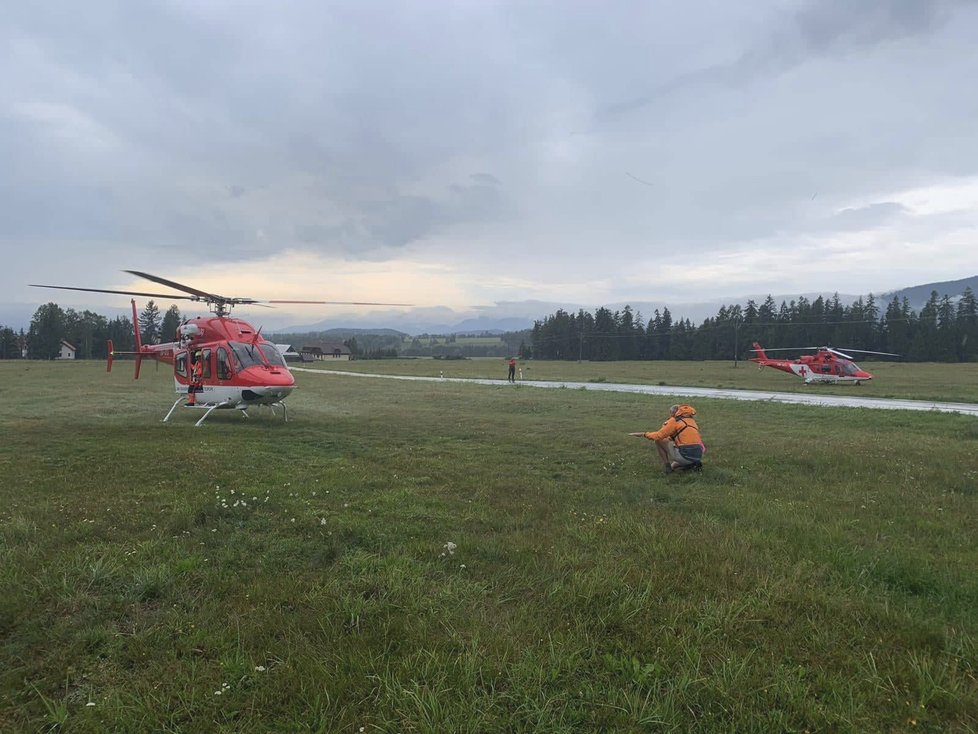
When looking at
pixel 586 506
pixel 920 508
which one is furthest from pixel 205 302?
pixel 920 508

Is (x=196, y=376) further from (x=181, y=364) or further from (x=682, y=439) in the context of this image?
(x=682, y=439)

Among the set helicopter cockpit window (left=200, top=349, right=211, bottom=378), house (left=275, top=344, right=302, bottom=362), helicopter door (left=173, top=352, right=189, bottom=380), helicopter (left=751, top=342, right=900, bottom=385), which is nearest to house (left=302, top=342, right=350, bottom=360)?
house (left=275, top=344, right=302, bottom=362)

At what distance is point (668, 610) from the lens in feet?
12.9

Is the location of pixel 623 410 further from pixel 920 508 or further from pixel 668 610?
pixel 668 610

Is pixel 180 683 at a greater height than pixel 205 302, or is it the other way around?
pixel 205 302

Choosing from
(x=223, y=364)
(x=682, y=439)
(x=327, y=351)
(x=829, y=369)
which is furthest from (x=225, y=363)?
(x=327, y=351)

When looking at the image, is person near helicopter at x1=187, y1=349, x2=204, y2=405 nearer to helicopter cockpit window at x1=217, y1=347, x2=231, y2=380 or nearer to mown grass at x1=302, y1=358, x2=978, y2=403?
helicopter cockpit window at x1=217, y1=347, x2=231, y2=380

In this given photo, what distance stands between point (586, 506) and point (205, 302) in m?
13.6

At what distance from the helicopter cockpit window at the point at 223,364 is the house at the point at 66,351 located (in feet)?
350

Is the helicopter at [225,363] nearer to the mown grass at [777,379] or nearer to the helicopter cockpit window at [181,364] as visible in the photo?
the helicopter cockpit window at [181,364]

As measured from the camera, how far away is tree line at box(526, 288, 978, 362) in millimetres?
88375

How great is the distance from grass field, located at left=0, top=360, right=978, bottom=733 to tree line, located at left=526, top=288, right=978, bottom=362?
273 ft

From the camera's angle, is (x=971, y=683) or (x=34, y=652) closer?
(x=971, y=683)

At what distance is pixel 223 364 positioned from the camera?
14.6 metres
